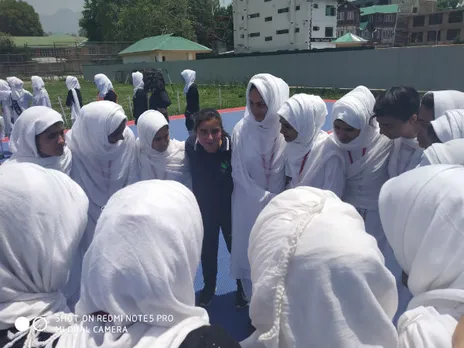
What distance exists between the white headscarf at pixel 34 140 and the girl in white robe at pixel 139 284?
5.64 feet

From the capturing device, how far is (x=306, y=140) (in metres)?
2.57

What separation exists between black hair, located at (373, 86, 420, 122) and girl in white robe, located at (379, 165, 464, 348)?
1243 millimetres

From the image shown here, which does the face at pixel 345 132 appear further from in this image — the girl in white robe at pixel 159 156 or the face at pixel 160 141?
the face at pixel 160 141

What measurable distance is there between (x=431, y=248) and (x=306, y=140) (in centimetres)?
148

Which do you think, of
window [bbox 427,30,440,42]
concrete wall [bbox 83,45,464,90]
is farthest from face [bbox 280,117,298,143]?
window [bbox 427,30,440,42]

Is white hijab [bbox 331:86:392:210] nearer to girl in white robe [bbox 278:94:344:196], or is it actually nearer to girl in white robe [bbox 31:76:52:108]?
girl in white robe [bbox 278:94:344:196]

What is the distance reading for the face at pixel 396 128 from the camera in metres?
2.43

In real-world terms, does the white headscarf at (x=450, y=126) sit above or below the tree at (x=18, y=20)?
below

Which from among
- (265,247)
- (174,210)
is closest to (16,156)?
(174,210)

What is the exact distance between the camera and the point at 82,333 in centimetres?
109

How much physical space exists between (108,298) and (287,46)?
40.9 m

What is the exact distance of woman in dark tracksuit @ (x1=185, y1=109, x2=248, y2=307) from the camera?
2.76m

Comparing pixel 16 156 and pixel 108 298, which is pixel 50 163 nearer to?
pixel 16 156

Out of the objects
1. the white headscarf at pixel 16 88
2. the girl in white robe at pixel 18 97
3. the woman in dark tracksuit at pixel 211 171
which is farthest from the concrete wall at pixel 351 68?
the woman in dark tracksuit at pixel 211 171
